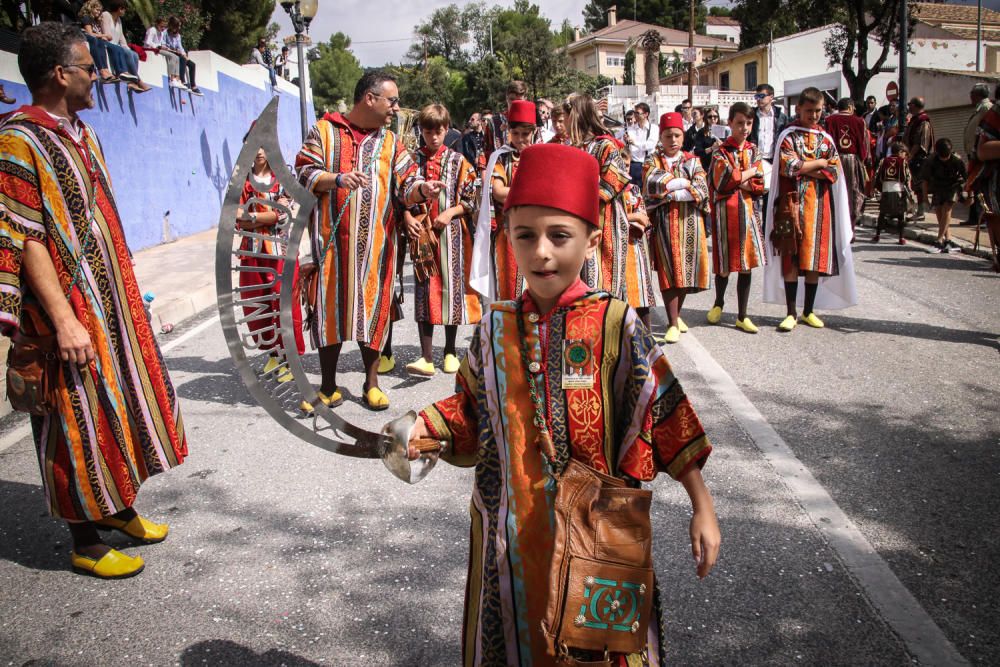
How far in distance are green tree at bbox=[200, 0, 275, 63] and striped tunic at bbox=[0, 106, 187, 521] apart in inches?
1171

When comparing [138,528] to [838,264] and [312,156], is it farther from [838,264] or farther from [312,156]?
[838,264]

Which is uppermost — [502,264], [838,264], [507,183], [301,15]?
[301,15]

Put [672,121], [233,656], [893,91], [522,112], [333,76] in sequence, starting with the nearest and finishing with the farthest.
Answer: [233,656], [522,112], [672,121], [893,91], [333,76]

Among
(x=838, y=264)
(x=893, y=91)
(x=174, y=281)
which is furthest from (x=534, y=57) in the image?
(x=838, y=264)

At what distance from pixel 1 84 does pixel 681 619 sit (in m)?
10.5

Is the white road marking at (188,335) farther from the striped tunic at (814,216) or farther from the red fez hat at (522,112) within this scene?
the striped tunic at (814,216)

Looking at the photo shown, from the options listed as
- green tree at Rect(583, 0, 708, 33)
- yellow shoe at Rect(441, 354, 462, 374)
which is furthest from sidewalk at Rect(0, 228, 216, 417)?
green tree at Rect(583, 0, 708, 33)

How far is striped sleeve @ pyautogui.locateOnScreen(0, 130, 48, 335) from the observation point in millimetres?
2840

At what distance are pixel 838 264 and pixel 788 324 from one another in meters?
0.69

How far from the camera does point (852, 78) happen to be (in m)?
26.9

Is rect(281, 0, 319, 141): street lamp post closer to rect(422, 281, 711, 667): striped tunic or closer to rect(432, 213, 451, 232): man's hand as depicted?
rect(432, 213, 451, 232): man's hand

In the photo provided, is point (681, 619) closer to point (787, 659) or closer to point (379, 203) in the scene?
point (787, 659)

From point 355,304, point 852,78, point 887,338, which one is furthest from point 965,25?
point 355,304

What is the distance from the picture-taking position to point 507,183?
5820 millimetres
